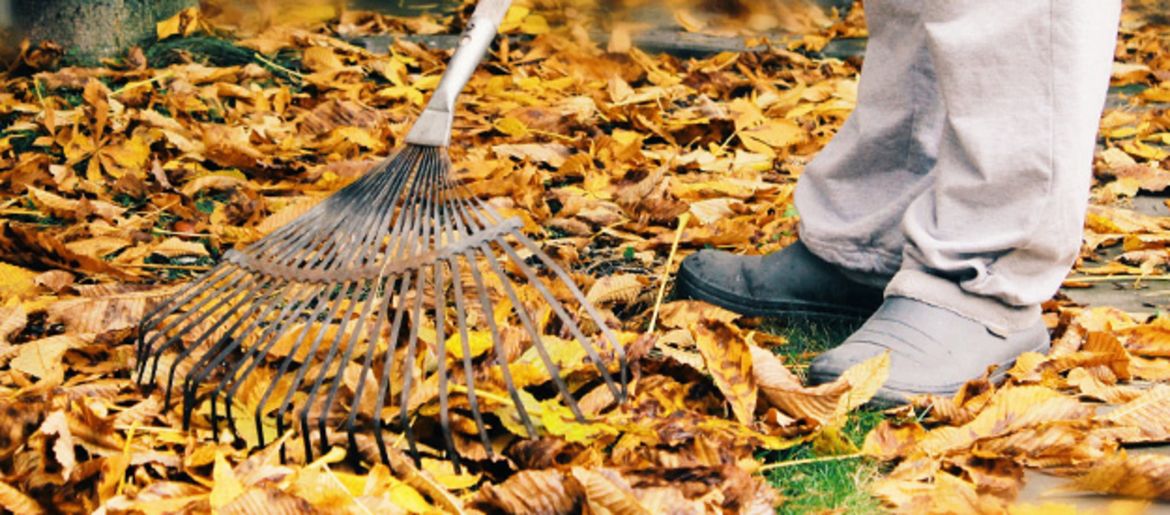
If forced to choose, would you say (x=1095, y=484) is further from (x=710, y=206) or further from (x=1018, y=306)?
(x=710, y=206)

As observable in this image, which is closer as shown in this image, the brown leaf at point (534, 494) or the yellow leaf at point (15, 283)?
the brown leaf at point (534, 494)

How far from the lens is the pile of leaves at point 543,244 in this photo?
1.25 meters

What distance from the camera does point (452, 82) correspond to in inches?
63.1

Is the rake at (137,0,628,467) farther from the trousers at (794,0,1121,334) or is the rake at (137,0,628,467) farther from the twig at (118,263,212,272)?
the trousers at (794,0,1121,334)

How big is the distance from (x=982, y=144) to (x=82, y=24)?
297cm

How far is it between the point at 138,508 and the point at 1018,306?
117cm

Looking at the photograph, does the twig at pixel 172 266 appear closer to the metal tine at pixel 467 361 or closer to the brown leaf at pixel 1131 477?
the metal tine at pixel 467 361

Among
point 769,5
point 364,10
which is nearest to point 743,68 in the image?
point 769,5

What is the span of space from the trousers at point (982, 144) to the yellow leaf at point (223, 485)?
0.95 m

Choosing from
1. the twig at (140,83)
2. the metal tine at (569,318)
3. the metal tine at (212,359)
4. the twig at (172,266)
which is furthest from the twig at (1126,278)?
the twig at (140,83)

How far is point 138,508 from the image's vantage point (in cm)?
116

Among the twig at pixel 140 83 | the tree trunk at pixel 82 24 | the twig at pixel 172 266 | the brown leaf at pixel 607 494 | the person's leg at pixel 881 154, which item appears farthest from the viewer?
the tree trunk at pixel 82 24

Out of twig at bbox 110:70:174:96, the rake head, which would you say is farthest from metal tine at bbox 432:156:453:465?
twig at bbox 110:70:174:96

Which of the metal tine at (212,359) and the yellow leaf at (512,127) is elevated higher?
the metal tine at (212,359)
